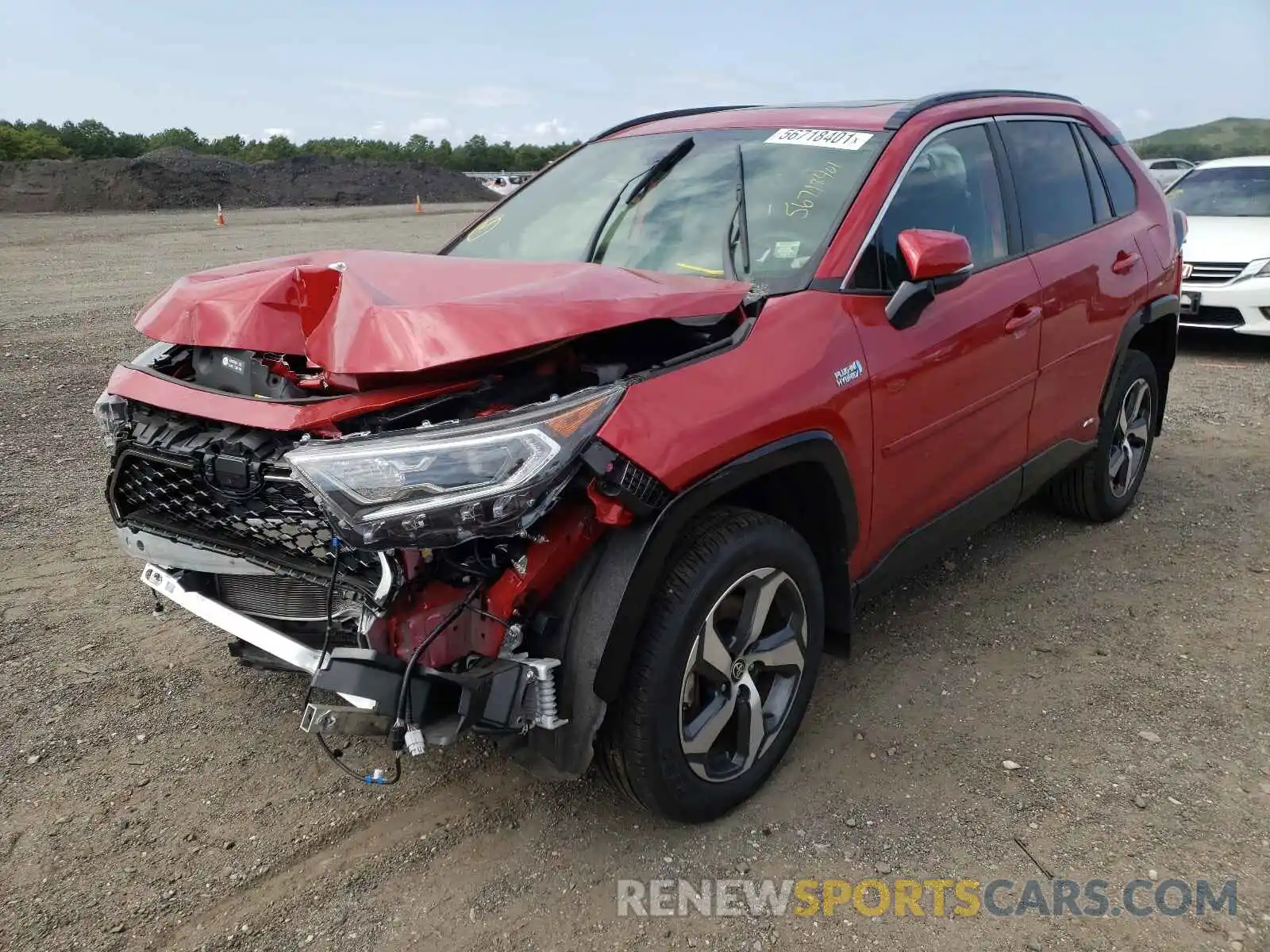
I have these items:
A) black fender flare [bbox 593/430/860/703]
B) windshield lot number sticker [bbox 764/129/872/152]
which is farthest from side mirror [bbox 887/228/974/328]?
black fender flare [bbox 593/430/860/703]

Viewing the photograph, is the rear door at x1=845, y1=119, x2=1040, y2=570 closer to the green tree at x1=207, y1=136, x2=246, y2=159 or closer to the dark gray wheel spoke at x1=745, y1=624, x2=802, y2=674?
the dark gray wheel spoke at x1=745, y1=624, x2=802, y2=674

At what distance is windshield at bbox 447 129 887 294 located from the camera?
3053mm

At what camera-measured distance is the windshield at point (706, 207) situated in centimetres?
305

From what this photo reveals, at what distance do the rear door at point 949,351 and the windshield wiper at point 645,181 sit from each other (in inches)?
33.7

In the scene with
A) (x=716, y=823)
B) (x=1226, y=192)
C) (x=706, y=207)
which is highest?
(x=1226, y=192)

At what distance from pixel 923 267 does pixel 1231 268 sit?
7.28 m

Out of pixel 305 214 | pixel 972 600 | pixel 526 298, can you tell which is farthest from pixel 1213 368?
pixel 305 214

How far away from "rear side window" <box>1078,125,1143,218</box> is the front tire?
9.26 feet

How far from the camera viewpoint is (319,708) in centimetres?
221

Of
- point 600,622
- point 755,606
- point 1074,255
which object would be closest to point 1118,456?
point 1074,255

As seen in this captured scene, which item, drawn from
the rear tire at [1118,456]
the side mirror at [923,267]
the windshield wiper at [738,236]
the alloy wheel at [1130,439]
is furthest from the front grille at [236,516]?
the alloy wheel at [1130,439]

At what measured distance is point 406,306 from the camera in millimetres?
2299

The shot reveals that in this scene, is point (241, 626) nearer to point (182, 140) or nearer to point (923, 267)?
point (923, 267)

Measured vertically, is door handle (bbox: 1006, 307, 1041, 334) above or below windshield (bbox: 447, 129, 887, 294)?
below
